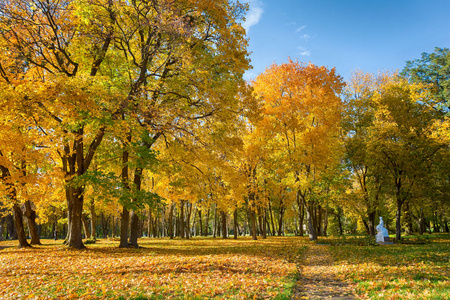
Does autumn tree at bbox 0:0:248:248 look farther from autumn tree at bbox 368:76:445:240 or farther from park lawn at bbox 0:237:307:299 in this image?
autumn tree at bbox 368:76:445:240

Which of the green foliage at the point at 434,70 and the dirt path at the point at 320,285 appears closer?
the dirt path at the point at 320,285

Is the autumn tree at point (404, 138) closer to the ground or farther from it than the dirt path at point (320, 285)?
farther from it

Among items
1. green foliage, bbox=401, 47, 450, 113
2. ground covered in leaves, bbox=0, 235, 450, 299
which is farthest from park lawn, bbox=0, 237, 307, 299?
green foliage, bbox=401, 47, 450, 113

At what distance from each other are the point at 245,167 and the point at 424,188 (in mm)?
14019

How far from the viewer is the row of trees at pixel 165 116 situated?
11.5 metres

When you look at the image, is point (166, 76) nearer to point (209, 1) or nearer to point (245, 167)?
point (209, 1)

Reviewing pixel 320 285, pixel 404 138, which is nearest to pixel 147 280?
pixel 320 285

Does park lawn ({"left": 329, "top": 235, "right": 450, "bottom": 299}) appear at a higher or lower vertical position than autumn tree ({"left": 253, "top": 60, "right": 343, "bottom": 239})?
lower

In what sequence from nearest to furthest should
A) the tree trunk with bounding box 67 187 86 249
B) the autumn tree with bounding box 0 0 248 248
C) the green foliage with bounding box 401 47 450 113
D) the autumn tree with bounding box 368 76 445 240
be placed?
1. the autumn tree with bounding box 0 0 248 248
2. the tree trunk with bounding box 67 187 86 249
3. the autumn tree with bounding box 368 76 445 240
4. the green foliage with bounding box 401 47 450 113

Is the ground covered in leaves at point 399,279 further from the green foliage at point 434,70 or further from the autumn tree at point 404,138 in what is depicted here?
the green foliage at point 434,70

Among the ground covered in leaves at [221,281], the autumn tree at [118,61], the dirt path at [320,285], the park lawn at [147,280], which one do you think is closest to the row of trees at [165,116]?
the autumn tree at [118,61]

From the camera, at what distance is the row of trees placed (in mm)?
11539

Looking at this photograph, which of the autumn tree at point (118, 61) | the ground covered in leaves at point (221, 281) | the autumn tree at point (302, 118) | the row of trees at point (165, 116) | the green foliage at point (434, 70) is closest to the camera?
the ground covered in leaves at point (221, 281)

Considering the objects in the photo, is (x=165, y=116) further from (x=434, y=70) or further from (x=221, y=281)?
(x=434, y=70)
